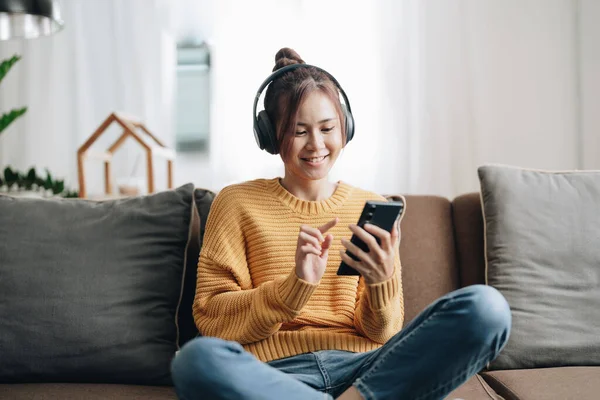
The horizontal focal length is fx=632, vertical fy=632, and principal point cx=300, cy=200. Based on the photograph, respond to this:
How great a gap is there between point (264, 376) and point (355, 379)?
240 millimetres

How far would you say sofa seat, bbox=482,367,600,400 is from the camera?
1215mm

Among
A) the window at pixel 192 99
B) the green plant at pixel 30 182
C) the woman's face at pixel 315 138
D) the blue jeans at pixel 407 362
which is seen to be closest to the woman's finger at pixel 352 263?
the blue jeans at pixel 407 362

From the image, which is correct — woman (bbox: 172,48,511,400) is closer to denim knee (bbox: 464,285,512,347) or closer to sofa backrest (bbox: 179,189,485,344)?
denim knee (bbox: 464,285,512,347)

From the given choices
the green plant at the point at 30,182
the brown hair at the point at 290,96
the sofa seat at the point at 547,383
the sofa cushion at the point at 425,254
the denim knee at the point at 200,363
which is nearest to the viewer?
the denim knee at the point at 200,363

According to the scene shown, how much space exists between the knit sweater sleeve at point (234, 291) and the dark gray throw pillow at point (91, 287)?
163 mm

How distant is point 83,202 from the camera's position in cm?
153

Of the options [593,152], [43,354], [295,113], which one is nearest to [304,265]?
[295,113]

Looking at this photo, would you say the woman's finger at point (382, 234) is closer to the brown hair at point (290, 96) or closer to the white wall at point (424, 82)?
the brown hair at point (290, 96)

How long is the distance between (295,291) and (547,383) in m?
0.57

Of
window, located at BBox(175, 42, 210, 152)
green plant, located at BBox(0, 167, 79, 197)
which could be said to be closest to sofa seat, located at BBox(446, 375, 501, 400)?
green plant, located at BBox(0, 167, 79, 197)

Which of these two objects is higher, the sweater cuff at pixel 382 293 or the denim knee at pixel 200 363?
the sweater cuff at pixel 382 293

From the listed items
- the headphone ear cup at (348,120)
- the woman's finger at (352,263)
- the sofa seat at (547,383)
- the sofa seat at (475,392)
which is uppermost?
the headphone ear cup at (348,120)

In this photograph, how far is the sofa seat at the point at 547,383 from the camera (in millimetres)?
1215

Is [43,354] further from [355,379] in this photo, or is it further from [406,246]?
[406,246]
